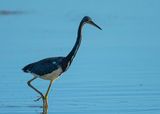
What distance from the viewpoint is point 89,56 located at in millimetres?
22406

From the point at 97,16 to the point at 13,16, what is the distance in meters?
3.20

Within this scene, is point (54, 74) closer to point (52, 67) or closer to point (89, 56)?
point (52, 67)

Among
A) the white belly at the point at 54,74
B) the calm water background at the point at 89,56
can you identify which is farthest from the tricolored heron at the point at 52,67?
the calm water background at the point at 89,56

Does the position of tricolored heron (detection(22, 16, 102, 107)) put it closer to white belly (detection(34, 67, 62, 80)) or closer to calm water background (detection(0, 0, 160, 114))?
white belly (detection(34, 67, 62, 80))

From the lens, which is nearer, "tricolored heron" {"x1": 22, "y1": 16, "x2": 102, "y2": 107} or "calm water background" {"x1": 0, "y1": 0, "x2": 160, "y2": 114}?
"tricolored heron" {"x1": 22, "y1": 16, "x2": 102, "y2": 107}

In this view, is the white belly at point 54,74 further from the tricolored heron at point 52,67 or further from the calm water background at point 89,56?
the calm water background at point 89,56

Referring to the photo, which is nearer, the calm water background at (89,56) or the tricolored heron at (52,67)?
the tricolored heron at (52,67)

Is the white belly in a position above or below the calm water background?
above

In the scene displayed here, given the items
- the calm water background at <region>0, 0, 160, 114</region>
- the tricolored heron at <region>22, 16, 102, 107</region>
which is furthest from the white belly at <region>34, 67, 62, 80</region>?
the calm water background at <region>0, 0, 160, 114</region>

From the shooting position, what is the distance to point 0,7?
36250 mm

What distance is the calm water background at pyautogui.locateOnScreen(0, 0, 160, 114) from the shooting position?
53.8 ft

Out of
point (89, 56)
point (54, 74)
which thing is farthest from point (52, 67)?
point (89, 56)

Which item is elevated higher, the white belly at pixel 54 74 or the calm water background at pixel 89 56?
the white belly at pixel 54 74

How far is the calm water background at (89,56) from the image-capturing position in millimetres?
16391
